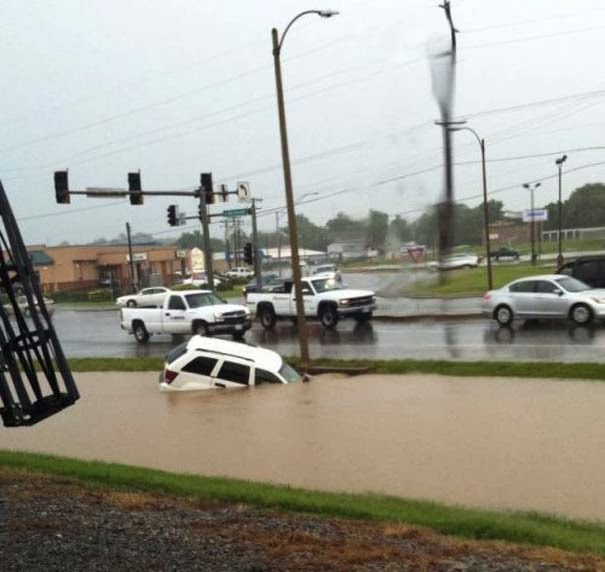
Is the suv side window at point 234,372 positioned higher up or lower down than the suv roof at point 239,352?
lower down

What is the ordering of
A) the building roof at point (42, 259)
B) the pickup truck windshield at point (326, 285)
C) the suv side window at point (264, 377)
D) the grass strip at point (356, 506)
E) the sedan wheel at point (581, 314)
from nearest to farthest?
the grass strip at point (356, 506)
the suv side window at point (264, 377)
the sedan wheel at point (581, 314)
the pickup truck windshield at point (326, 285)
the building roof at point (42, 259)

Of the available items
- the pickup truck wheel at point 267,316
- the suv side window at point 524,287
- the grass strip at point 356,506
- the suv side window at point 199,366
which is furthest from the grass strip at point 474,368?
the pickup truck wheel at point 267,316

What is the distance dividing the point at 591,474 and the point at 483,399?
493cm

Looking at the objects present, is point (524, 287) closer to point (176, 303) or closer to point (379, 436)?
point (176, 303)

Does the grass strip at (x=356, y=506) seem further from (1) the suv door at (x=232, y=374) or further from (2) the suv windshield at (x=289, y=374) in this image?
(2) the suv windshield at (x=289, y=374)

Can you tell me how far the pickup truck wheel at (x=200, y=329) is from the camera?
1123 inches

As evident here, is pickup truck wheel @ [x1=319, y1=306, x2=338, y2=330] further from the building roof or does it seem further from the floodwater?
the building roof

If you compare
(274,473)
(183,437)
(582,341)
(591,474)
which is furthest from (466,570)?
(582,341)

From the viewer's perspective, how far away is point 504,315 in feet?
82.8

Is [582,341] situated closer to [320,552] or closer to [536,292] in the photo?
[536,292]

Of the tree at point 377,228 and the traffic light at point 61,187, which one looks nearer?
the tree at point 377,228

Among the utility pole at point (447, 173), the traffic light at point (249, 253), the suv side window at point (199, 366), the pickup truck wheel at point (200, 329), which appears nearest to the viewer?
the utility pole at point (447, 173)

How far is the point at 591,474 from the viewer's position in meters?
9.27

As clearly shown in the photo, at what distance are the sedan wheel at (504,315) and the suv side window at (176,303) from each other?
411 inches
